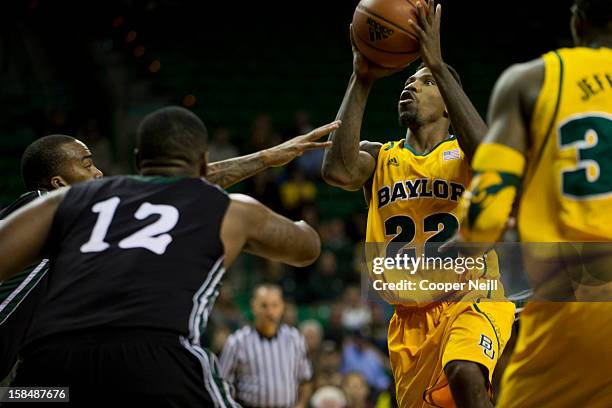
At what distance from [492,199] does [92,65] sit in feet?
47.2

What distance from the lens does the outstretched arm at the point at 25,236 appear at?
3934mm

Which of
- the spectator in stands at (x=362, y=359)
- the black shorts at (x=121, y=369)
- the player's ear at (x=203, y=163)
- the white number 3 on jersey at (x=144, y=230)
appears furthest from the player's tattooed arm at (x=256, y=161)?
the spectator in stands at (x=362, y=359)

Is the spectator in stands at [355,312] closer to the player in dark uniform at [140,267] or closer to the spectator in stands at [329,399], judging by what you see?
the spectator in stands at [329,399]

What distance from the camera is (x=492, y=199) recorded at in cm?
393

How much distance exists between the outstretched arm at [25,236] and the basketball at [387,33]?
2420 millimetres

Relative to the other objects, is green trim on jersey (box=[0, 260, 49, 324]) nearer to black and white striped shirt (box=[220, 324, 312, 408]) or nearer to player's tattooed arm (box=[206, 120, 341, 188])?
player's tattooed arm (box=[206, 120, 341, 188])

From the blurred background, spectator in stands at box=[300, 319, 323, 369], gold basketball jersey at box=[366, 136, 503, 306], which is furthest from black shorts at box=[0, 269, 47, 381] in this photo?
spectator in stands at box=[300, 319, 323, 369]

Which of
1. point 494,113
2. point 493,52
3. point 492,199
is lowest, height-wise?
point 493,52

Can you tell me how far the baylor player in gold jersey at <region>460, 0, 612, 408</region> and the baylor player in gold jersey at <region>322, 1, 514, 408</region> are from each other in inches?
61.6

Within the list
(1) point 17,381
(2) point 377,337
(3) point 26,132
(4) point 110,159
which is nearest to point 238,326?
(2) point 377,337

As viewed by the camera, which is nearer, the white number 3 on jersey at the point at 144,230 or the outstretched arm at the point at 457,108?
the white number 3 on jersey at the point at 144,230

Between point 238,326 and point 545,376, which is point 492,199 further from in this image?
point 238,326

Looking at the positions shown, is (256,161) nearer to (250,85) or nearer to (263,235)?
(263,235)

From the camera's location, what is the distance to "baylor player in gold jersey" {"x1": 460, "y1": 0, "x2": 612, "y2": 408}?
155 inches
